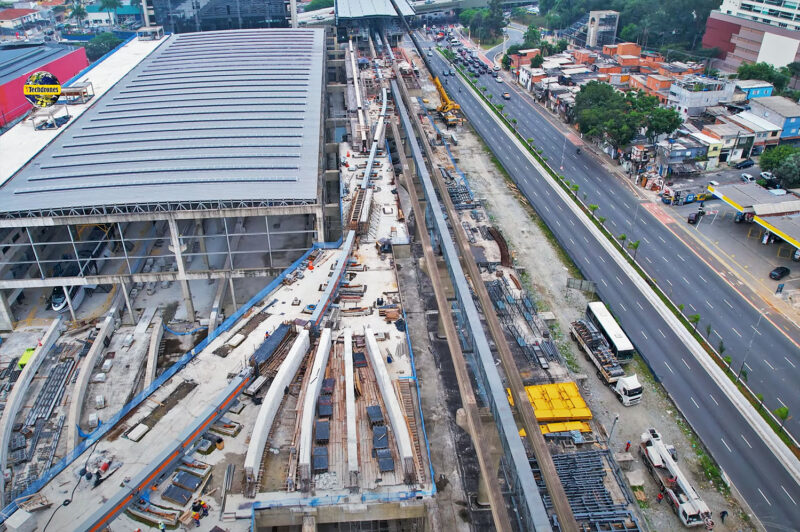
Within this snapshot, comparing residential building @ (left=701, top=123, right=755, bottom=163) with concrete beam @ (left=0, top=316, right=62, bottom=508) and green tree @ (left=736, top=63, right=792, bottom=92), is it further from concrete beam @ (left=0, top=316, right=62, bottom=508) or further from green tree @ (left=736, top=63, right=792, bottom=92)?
concrete beam @ (left=0, top=316, right=62, bottom=508)

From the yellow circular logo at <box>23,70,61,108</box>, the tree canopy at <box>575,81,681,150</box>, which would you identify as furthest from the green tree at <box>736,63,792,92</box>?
the yellow circular logo at <box>23,70,61,108</box>

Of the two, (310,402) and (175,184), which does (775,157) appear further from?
(175,184)

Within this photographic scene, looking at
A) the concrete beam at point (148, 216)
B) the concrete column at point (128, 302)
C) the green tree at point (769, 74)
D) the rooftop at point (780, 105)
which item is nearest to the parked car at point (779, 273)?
the rooftop at point (780, 105)

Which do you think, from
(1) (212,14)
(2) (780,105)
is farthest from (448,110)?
(1) (212,14)

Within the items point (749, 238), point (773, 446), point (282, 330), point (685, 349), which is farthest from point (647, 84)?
point (282, 330)

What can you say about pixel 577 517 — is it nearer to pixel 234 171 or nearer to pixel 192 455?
pixel 192 455

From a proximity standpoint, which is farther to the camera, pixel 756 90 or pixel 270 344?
pixel 756 90

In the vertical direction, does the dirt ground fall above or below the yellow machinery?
below
